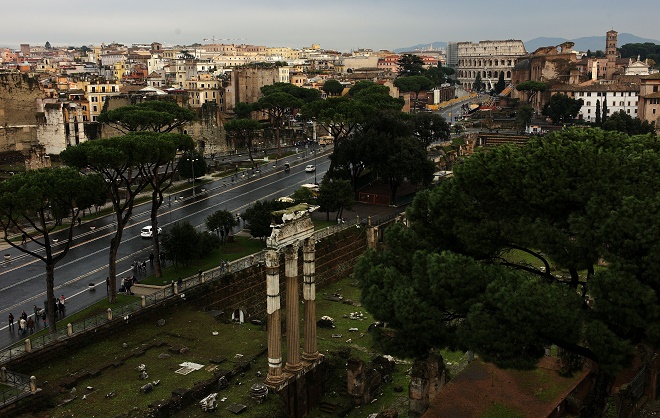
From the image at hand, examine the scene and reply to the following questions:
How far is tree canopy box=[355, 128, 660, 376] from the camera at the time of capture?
17.2m

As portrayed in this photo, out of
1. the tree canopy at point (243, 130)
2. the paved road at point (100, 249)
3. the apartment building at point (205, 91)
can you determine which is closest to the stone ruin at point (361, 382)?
the paved road at point (100, 249)

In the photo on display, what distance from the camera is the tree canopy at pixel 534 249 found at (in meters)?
17.2

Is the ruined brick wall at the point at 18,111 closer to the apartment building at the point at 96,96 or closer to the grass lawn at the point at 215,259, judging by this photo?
the apartment building at the point at 96,96

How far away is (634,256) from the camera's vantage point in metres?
17.6

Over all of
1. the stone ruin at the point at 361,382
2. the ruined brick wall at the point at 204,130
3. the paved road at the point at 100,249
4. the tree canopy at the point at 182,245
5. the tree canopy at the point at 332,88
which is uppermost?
the tree canopy at the point at 332,88

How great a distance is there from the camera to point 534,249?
64.8ft

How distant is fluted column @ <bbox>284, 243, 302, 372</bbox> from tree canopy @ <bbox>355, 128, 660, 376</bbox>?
2275 millimetres

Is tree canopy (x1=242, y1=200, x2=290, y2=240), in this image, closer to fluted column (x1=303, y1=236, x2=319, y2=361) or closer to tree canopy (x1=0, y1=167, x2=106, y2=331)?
tree canopy (x1=0, y1=167, x2=106, y2=331)

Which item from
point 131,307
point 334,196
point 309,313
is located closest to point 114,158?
point 131,307

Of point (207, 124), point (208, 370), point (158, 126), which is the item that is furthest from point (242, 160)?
Result: point (208, 370)

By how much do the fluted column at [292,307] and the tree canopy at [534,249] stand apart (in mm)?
2275

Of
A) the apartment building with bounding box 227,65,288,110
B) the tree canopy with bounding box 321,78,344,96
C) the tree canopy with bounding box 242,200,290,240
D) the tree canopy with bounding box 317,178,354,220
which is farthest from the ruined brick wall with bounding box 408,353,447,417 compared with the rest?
the tree canopy with bounding box 321,78,344,96

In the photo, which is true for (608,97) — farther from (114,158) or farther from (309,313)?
(309,313)

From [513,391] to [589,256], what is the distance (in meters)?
5.69
